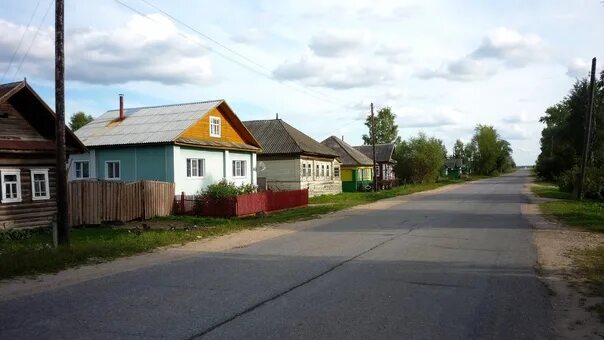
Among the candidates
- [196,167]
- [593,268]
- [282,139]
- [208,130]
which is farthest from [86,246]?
[282,139]

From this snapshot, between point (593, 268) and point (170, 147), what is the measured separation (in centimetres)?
2028

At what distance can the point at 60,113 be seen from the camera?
12.9m

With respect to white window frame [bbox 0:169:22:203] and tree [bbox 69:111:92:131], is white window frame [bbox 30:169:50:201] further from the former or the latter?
tree [bbox 69:111:92:131]

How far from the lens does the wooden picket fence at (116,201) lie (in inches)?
759

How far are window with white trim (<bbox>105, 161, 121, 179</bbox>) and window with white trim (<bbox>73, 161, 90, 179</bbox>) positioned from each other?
4.01ft

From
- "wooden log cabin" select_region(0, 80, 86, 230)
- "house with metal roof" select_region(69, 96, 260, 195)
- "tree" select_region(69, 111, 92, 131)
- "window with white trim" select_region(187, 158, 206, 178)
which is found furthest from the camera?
"tree" select_region(69, 111, 92, 131)

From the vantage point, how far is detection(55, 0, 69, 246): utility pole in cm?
1274

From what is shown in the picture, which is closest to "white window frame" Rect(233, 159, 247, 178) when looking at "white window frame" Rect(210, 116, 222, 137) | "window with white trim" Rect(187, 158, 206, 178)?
"white window frame" Rect(210, 116, 222, 137)

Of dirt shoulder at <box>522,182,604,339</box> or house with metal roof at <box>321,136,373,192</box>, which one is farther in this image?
house with metal roof at <box>321,136,373,192</box>

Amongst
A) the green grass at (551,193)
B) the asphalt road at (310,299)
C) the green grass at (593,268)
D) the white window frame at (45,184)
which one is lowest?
the green grass at (551,193)

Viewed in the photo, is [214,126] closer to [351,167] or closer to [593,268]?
[593,268]

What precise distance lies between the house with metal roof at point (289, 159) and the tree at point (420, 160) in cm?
2364

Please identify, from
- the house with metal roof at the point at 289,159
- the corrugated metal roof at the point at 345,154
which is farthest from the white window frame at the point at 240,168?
the corrugated metal roof at the point at 345,154

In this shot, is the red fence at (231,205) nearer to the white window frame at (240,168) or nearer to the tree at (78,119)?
the white window frame at (240,168)
